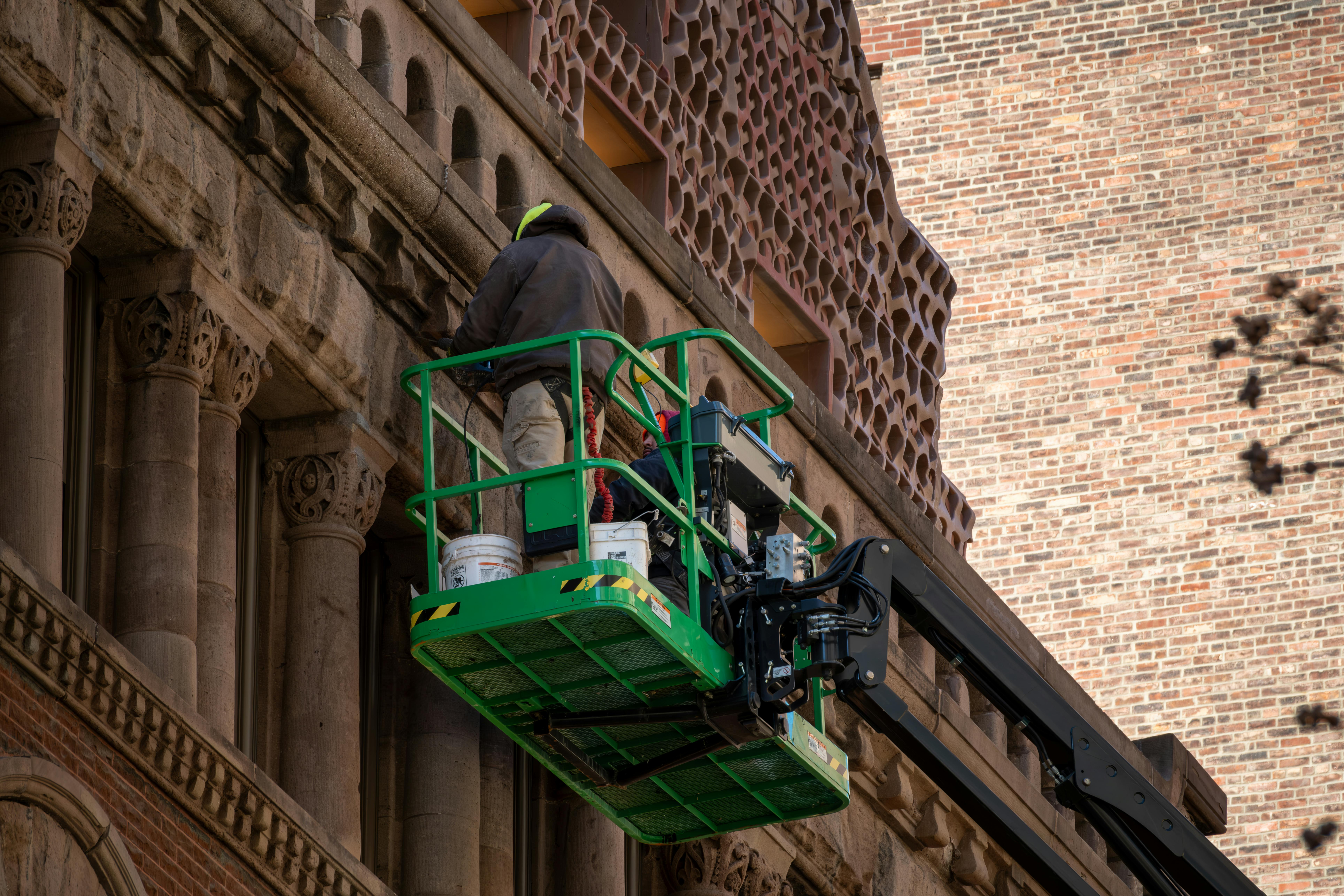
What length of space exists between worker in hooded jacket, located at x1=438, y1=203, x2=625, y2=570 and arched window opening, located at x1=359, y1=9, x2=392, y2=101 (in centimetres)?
93

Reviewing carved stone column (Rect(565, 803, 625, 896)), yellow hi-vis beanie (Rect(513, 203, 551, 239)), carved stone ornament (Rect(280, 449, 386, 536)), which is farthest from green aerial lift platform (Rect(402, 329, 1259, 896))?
yellow hi-vis beanie (Rect(513, 203, 551, 239))

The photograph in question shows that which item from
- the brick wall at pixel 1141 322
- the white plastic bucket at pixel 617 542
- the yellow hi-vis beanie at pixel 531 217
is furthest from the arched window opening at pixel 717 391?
the brick wall at pixel 1141 322

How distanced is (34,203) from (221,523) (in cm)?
151

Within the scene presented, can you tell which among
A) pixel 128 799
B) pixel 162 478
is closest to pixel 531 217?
pixel 162 478

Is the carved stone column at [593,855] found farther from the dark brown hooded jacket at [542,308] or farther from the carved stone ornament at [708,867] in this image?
the dark brown hooded jacket at [542,308]

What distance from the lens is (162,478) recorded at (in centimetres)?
1003

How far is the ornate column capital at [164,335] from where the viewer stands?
10.3 m

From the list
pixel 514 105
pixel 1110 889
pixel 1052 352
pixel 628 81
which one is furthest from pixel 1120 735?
pixel 1052 352

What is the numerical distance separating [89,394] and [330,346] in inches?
44.8

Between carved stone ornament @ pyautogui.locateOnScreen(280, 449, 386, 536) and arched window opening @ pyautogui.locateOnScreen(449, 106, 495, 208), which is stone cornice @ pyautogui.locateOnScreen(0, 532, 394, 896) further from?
arched window opening @ pyautogui.locateOnScreen(449, 106, 495, 208)

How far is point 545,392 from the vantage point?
11.0 m

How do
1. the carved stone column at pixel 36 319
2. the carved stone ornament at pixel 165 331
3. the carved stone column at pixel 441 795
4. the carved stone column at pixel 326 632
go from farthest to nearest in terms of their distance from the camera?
the carved stone column at pixel 441 795, the carved stone column at pixel 326 632, the carved stone ornament at pixel 165 331, the carved stone column at pixel 36 319

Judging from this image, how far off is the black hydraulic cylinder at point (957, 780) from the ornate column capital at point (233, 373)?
9.18ft

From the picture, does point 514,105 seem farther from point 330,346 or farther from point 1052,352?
point 1052,352
